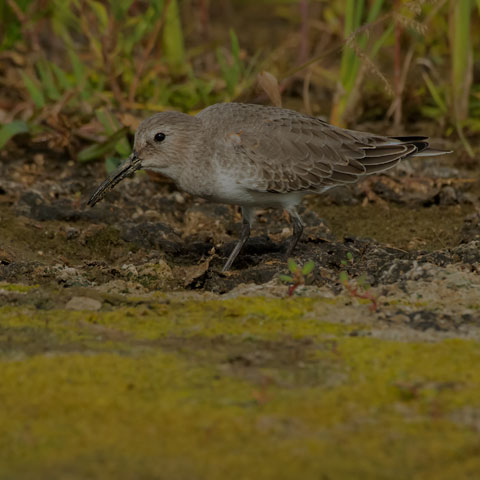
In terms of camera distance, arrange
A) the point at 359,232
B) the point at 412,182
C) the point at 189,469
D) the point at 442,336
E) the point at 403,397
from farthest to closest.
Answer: the point at 412,182, the point at 359,232, the point at 442,336, the point at 403,397, the point at 189,469

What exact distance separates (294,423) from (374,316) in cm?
126

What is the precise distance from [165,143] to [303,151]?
99 cm

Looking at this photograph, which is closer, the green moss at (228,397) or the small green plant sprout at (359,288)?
the green moss at (228,397)

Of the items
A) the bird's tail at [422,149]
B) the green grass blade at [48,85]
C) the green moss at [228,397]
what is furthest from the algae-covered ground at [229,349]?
the green grass blade at [48,85]

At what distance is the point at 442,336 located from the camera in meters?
4.29

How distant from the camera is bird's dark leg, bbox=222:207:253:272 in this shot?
5895mm

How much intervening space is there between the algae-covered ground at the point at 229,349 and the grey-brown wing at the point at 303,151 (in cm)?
51

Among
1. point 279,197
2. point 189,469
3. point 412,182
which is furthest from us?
point 412,182

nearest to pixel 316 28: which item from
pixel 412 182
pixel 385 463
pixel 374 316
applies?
pixel 412 182

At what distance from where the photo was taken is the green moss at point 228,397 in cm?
321

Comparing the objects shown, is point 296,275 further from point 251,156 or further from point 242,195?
point 251,156

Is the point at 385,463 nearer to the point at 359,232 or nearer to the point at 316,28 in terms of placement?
the point at 359,232

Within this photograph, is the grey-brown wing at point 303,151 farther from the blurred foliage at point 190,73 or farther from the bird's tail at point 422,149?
the blurred foliage at point 190,73

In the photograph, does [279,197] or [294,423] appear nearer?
[294,423]
